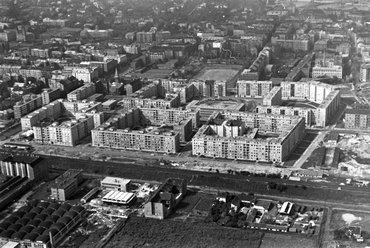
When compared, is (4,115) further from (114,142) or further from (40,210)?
(40,210)

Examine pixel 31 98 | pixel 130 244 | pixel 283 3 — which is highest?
pixel 283 3

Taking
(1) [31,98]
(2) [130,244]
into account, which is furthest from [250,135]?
(1) [31,98]

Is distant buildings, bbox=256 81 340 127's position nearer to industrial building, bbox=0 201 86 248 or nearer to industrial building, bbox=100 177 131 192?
industrial building, bbox=100 177 131 192

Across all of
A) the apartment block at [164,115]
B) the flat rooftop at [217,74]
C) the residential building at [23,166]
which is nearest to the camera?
the residential building at [23,166]

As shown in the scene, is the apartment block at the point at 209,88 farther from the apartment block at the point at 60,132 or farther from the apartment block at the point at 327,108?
the apartment block at the point at 60,132

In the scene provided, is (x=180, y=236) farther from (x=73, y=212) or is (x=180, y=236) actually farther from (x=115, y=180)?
(x=115, y=180)

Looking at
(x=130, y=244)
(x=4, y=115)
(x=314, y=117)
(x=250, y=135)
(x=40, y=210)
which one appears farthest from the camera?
(x=4, y=115)

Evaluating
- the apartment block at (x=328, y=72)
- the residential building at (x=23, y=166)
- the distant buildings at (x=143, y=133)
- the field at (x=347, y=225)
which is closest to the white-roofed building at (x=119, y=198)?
the residential building at (x=23, y=166)
